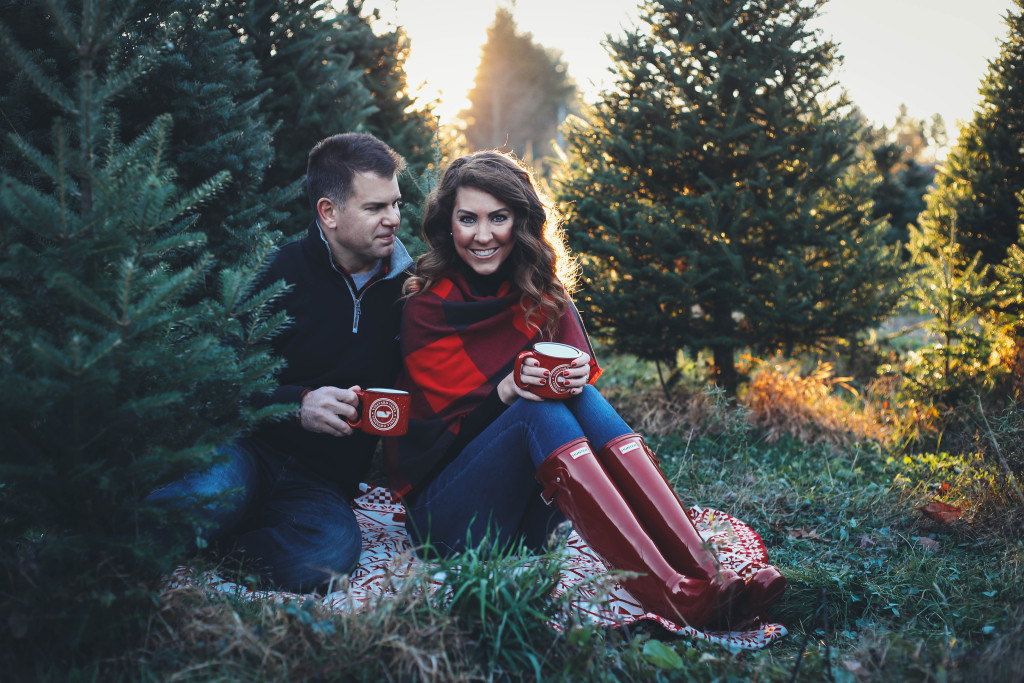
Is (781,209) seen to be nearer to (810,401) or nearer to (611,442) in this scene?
(810,401)

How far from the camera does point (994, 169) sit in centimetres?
487

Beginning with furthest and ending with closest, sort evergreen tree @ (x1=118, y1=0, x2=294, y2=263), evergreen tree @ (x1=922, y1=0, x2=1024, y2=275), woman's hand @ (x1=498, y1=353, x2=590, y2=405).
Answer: evergreen tree @ (x1=922, y1=0, x2=1024, y2=275), evergreen tree @ (x1=118, y1=0, x2=294, y2=263), woman's hand @ (x1=498, y1=353, x2=590, y2=405)

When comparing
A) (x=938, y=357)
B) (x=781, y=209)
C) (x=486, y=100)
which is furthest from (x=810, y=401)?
(x=486, y=100)

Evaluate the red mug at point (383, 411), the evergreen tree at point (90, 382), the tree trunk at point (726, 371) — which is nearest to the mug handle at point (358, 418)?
the red mug at point (383, 411)

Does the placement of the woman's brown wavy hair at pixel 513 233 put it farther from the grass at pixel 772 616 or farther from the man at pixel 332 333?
the grass at pixel 772 616

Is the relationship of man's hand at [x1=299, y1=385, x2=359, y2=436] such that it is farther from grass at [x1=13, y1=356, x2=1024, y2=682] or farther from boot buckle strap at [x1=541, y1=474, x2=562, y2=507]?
boot buckle strap at [x1=541, y1=474, x2=562, y2=507]

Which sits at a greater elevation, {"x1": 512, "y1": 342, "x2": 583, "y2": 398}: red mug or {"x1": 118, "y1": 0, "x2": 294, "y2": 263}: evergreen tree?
{"x1": 118, "y1": 0, "x2": 294, "y2": 263}: evergreen tree

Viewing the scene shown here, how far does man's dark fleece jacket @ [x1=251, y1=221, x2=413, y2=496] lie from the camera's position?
9.11 feet

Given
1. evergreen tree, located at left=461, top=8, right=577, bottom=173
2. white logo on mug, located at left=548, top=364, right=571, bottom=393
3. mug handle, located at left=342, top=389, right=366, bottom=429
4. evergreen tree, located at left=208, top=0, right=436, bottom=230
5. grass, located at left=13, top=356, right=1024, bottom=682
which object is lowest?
grass, located at left=13, top=356, right=1024, bottom=682

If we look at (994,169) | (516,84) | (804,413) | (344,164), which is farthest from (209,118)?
(516,84)

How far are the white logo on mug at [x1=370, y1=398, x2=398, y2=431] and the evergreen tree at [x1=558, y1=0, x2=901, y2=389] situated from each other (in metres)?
2.50

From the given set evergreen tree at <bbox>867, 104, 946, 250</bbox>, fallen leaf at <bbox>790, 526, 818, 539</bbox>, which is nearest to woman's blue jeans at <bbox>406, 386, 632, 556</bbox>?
fallen leaf at <bbox>790, 526, 818, 539</bbox>

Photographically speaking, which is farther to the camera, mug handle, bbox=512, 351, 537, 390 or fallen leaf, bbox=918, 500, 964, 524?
fallen leaf, bbox=918, 500, 964, 524

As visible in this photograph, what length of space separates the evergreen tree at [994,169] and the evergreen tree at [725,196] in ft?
2.14
